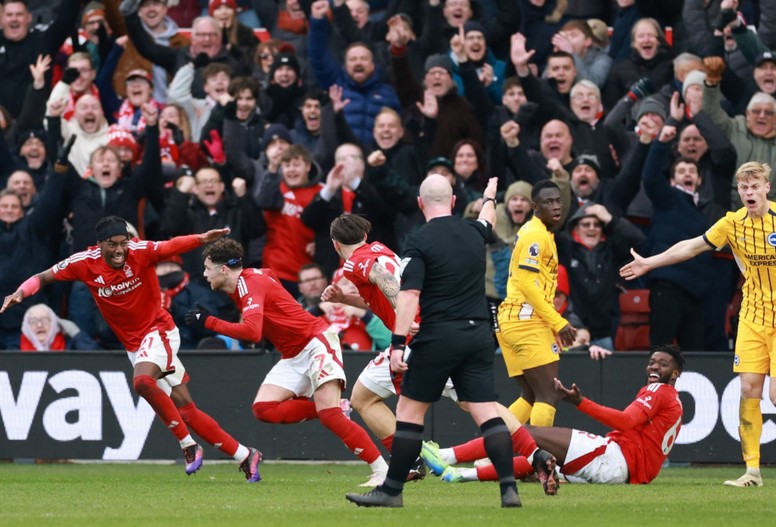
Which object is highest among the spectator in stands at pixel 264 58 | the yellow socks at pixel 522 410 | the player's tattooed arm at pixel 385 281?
the spectator in stands at pixel 264 58

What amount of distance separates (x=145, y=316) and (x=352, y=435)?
2.61 meters

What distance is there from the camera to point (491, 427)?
A: 9.81 m

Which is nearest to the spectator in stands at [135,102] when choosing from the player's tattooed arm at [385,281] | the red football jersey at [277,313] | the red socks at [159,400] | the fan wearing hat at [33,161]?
the fan wearing hat at [33,161]

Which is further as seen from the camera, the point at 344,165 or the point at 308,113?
the point at 308,113

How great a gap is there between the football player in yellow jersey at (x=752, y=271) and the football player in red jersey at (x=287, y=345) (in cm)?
270

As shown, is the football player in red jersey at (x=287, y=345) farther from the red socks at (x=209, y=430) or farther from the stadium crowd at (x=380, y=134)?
the stadium crowd at (x=380, y=134)

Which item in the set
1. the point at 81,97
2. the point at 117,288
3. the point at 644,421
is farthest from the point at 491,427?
the point at 81,97

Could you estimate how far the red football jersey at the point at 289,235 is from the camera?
17.1 meters

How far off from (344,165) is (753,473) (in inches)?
250

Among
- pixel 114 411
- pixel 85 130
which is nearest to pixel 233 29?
pixel 85 130

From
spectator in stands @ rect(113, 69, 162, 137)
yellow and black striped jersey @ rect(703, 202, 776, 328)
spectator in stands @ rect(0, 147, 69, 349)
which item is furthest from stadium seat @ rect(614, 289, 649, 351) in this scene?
spectator in stands @ rect(0, 147, 69, 349)

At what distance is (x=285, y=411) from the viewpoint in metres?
12.9

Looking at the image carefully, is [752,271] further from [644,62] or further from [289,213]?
[289,213]

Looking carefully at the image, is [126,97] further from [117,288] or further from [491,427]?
[491,427]
